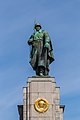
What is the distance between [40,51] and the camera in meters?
34.8

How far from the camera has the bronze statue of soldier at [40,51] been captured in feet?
113

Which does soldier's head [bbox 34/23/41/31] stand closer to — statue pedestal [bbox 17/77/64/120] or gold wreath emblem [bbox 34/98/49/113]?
statue pedestal [bbox 17/77/64/120]

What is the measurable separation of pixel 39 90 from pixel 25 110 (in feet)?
5.50

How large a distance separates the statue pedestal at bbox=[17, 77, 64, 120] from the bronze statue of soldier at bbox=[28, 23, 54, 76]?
39.3 inches

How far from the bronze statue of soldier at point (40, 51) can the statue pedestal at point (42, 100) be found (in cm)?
100

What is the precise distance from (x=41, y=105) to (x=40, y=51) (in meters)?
4.22

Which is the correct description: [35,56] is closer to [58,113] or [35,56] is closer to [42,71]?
[42,71]

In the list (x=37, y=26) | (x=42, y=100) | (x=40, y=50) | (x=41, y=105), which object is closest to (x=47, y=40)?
(x=40, y=50)

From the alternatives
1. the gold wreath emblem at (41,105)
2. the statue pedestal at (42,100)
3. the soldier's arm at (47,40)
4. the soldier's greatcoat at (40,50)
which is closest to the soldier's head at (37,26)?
the soldier's greatcoat at (40,50)

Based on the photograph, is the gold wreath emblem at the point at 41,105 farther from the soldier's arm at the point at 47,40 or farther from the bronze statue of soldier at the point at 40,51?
the soldier's arm at the point at 47,40

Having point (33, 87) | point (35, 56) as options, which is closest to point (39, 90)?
point (33, 87)

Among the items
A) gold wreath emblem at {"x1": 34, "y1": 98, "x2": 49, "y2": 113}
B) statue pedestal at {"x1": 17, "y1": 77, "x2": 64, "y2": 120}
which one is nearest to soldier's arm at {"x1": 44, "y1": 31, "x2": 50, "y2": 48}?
statue pedestal at {"x1": 17, "y1": 77, "x2": 64, "y2": 120}

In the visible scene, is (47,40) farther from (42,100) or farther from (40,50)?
(42,100)

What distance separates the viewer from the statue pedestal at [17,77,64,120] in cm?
3269
